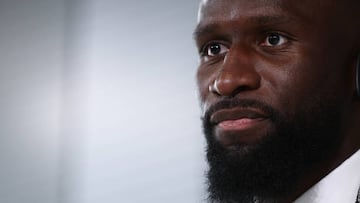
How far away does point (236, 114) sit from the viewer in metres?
0.68

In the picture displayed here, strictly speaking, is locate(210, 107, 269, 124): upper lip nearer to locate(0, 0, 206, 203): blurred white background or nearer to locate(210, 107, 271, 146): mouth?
locate(210, 107, 271, 146): mouth

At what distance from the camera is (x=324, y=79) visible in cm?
69

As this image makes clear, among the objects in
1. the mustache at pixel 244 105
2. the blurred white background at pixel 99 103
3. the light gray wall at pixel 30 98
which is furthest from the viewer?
the light gray wall at pixel 30 98

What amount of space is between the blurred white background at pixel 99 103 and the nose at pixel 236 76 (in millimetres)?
691

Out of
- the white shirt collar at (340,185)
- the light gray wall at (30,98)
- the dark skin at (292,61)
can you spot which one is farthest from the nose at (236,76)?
the light gray wall at (30,98)

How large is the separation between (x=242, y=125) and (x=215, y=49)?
0.13 metres

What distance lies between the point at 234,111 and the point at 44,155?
3.56 feet

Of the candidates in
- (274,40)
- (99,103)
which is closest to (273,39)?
(274,40)

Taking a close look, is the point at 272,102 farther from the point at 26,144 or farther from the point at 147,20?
the point at 26,144

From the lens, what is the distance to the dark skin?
68cm

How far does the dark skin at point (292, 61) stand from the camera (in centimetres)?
68

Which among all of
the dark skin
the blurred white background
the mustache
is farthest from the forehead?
the blurred white background

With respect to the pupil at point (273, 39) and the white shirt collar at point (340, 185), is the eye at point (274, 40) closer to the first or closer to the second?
the pupil at point (273, 39)

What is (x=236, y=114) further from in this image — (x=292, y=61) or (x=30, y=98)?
(x=30, y=98)
